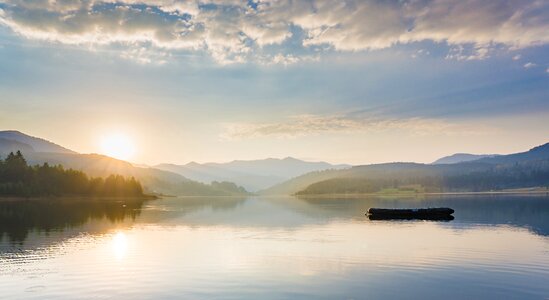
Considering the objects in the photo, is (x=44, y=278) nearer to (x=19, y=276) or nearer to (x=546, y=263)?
(x=19, y=276)

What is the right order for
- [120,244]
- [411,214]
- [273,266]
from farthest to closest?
[411,214] < [120,244] < [273,266]

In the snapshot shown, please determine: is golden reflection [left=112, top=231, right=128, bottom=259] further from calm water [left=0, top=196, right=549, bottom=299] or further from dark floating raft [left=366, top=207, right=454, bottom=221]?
dark floating raft [left=366, top=207, right=454, bottom=221]

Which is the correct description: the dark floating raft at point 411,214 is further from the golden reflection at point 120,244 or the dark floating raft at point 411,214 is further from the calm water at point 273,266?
the golden reflection at point 120,244

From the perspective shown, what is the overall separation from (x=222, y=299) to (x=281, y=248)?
32.4 metres

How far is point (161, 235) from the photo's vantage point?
88312 mm

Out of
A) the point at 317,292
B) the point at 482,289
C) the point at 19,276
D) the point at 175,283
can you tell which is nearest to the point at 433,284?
the point at 482,289

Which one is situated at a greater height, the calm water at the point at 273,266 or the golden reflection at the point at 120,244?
the golden reflection at the point at 120,244

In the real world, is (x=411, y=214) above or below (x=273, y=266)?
above

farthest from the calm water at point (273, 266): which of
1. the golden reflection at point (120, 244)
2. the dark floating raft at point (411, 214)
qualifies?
the dark floating raft at point (411, 214)

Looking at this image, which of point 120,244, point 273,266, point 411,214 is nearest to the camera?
point 273,266

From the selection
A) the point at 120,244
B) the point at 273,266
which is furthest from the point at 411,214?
the point at 273,266

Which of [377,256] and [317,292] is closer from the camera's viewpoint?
[317,292]

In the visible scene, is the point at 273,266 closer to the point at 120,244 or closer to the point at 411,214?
the point at 120,244

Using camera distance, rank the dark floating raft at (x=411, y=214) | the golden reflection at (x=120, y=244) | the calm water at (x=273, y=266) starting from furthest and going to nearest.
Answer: the dark floating raft at (x=411, y=214), the golden reflection at (x=120, y=244), the calm water at (x=273, y=266)
